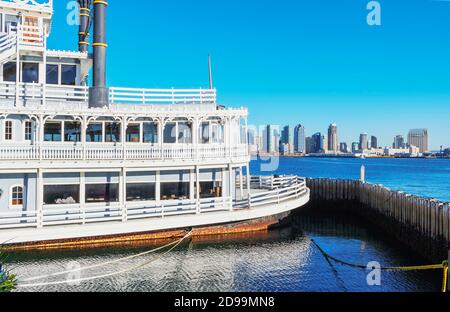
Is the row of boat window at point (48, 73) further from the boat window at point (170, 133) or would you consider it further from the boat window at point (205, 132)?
the boat window at point (205, 132)

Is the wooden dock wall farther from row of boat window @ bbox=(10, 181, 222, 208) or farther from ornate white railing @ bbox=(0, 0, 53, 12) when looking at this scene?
ornate white railing @ bbox=(0, 0, 53, 12)

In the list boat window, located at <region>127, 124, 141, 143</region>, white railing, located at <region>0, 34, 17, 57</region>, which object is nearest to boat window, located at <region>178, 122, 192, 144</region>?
boat window, located at <region>127, 124, 141, 143</region>

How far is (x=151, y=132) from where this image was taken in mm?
23062

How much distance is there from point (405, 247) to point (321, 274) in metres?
8.19

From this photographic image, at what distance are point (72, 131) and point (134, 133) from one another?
3.27 m

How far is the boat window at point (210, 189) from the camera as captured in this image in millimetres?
23036

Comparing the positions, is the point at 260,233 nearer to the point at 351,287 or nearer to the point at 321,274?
the point at 321,274

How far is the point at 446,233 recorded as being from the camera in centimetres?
1869

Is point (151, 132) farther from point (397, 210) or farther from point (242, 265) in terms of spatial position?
point (397, 210)

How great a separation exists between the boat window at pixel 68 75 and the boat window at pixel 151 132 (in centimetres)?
508

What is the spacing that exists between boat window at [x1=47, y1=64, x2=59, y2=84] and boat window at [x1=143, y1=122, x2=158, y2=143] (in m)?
5.77

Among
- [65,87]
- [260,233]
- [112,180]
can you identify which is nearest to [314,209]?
[260,233]

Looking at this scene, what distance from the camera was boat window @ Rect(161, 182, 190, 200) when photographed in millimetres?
22109

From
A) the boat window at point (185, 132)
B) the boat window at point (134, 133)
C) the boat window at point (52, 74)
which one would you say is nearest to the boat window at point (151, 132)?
the boat window at point (134, 133)
